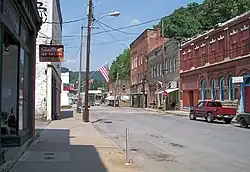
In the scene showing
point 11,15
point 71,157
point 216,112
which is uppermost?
point 11,15

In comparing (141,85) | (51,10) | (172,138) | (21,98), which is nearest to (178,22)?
(141,85)

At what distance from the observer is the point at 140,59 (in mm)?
82312

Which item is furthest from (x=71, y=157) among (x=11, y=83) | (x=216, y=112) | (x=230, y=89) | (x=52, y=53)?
(x=230, y=89)

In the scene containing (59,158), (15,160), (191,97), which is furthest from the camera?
(191,97)

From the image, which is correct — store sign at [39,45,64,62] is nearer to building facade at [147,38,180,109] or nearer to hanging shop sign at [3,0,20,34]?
hanging shop sign at [3,0,20,34]

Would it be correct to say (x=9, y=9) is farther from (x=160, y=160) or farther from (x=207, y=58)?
(x=207, y=58)

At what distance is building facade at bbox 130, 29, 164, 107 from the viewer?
7656 centimetres

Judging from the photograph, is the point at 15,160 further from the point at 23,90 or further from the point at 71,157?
the point at 23,90

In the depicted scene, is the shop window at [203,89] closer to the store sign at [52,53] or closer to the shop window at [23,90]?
the store sign at [52,53]

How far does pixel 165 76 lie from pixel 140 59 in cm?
2106

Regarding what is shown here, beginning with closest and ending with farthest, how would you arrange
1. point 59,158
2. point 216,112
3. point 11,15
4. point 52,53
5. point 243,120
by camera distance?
point 11,15
point 59,158
point 52,53
point 243,120
point 216,112

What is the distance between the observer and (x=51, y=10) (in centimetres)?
2842

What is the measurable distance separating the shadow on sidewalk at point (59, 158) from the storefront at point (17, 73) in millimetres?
715

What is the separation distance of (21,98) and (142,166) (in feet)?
16.2
